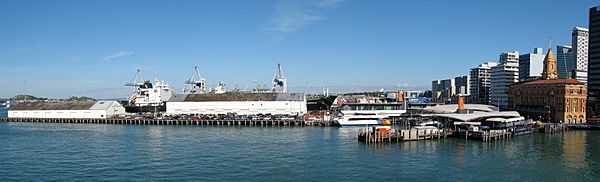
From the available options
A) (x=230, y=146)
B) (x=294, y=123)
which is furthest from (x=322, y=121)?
(x=230, y=146)

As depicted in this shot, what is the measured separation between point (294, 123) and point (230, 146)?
22904 mm

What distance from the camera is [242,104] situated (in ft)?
222

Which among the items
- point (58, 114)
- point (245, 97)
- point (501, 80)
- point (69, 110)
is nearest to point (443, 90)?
point (501, 80)

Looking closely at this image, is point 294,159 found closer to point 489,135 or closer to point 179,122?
point 489,135

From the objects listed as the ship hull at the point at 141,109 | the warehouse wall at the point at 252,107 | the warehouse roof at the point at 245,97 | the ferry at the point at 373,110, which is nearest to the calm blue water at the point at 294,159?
the ferry at the point at 373,110

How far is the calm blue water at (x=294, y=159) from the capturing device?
2320 cm

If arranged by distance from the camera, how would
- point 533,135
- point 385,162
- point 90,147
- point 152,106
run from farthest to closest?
point 152,106
point 533,135
point 90,147
point 385,162

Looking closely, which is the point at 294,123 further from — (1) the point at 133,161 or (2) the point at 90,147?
(1) the point at 133,161

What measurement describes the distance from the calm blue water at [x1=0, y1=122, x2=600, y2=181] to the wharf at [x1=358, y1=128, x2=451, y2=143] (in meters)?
1.13

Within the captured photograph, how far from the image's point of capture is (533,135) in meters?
42.2

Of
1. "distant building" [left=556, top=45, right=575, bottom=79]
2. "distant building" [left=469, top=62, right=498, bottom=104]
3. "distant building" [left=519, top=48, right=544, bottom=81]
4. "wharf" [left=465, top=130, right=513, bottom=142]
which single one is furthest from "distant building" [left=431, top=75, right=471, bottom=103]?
"wharf" [left=465, top=130, right=513, bottom=142]

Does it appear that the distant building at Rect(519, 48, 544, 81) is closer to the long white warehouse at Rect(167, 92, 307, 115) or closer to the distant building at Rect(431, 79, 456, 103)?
the distant building at Rect(431, 79, 456, 103)

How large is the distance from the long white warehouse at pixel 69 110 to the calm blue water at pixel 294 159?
26.3 meters

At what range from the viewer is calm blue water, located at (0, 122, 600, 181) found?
2320 centimetres
